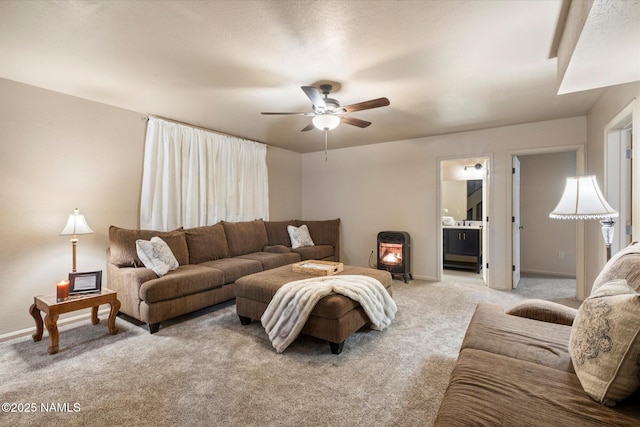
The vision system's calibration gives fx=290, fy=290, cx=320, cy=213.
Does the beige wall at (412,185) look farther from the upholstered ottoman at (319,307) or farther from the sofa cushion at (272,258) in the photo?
the upholstered ottoman at (319,307)

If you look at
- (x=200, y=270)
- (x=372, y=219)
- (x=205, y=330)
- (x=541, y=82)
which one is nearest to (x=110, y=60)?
(x=200, y=270)

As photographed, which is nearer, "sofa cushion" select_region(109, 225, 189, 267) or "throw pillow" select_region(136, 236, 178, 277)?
"throw pillow" select_region(136, 236, 178, 277)

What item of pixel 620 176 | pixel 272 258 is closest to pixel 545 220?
pixel 620 176

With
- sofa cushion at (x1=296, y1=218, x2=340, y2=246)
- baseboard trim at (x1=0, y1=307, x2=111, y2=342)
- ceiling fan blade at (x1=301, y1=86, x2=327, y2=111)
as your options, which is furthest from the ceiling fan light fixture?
baseboard trim at (x1=0, y1=307, x2=111, y2=342)

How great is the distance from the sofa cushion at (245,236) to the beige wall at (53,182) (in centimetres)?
126

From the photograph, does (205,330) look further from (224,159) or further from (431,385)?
→ (224,159)

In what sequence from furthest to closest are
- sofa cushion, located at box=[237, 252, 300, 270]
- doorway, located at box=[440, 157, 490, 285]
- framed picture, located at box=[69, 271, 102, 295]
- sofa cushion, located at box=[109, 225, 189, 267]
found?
doorway, located at box=[440, 157, 490, 285] → sofa cushion, located at box=[237, 252, 300, 270] → sofa cushion, located at box=[109, 225, 189, 267] → framed picture, located at box=[69, 271, 102, 295]

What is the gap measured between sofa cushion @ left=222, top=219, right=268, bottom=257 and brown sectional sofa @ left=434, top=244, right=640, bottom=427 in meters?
3.49

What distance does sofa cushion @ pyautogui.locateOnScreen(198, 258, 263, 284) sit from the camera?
3.55 m

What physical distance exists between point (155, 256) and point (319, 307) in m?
1.98

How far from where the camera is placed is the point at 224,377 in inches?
83.0

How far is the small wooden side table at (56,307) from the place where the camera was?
2443mm

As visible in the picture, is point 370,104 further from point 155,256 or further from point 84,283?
point 84,283

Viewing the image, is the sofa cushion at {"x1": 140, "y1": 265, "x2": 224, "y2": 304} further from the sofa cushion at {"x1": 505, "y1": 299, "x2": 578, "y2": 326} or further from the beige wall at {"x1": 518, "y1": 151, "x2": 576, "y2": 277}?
the beige wall at {"x1": 518, "y1": 151, "x2": 576, "y2": 277}
